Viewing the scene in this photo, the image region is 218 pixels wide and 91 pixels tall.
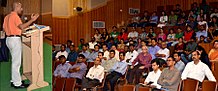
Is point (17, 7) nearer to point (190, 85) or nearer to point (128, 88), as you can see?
point (128, 88)

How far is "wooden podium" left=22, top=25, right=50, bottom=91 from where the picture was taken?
289 cm

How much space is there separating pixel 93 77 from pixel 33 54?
320 cm

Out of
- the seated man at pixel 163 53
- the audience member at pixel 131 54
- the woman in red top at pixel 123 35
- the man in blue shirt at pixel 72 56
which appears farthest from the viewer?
the woman in red top at pixel 123 35

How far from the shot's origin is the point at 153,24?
10.3 m

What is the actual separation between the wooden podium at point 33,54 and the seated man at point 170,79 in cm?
235

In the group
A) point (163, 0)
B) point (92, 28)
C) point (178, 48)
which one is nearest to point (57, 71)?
point (178, 48)

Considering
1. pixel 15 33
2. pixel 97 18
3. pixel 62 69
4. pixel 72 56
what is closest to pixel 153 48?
pixel 72 56

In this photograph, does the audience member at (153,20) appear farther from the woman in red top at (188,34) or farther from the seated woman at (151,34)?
the woman in red top at (188,34)

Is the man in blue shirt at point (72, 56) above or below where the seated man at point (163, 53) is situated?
below

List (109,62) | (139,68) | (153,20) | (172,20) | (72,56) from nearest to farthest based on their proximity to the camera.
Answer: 1. (139,68)
2. (109,62)
3. (72,56)
4. (172,20)
5. (153,20)

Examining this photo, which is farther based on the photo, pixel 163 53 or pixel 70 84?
pixel 163 53

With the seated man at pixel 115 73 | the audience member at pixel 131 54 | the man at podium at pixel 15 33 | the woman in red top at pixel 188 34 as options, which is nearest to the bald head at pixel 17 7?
the man at podium at pixel 15 33

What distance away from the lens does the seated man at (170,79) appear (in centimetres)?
478

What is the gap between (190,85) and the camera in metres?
4.57
